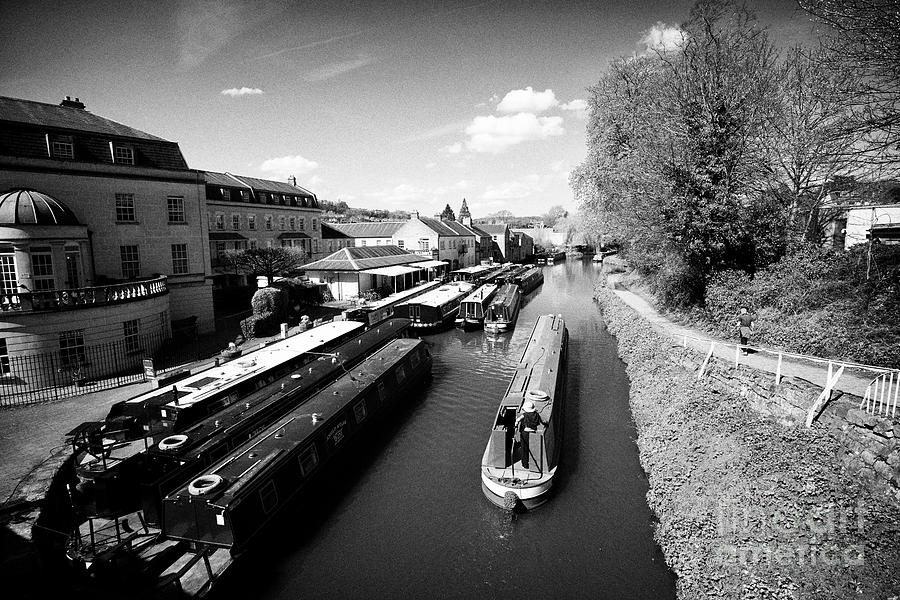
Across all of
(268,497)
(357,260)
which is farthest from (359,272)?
(268,497)

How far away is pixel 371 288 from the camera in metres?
36.6

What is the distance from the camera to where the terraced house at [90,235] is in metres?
17.0

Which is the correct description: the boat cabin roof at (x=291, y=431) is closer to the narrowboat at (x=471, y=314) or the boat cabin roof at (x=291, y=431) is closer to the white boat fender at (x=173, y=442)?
the white boat fender at (x=173, y=442)

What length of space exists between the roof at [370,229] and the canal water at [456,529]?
41384mm

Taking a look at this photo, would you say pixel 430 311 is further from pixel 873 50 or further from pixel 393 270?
pixel 873 50

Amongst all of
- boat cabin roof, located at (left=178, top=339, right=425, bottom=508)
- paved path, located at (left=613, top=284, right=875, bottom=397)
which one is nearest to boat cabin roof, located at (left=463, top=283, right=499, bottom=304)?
paved path, located at (left=613, top=284, right=875, bottom=397)

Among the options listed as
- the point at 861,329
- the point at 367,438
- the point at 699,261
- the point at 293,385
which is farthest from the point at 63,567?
the point at 699,261

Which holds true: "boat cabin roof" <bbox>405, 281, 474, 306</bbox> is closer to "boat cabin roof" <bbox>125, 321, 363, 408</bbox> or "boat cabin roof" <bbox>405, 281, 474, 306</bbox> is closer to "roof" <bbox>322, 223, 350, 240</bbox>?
"boat cabin roof" <bbox>125, 321, 363, 408</bbox>

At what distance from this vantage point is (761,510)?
8.27 m

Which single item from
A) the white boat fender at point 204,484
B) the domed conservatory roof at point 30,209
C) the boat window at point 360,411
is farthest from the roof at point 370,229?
the white boat fender at point 204,484

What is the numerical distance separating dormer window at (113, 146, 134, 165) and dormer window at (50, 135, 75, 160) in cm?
172

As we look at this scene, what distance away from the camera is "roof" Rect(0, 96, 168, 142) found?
20075 mm

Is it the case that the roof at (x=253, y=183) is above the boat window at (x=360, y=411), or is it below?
above

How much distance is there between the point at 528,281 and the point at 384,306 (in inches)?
986
